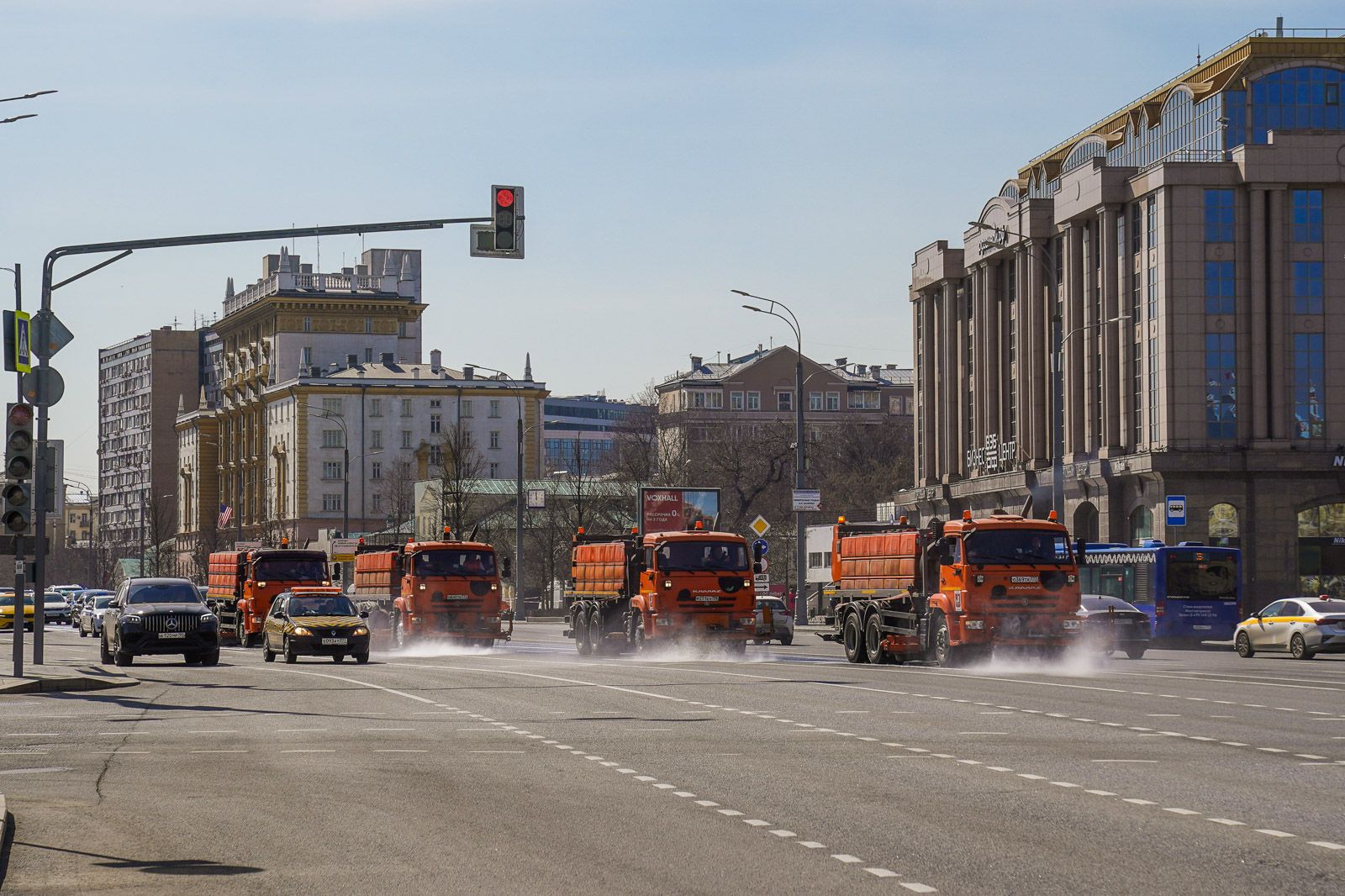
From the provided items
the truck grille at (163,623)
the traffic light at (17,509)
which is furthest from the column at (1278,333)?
the traffic light at (17,509)

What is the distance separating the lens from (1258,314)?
71.3 metres

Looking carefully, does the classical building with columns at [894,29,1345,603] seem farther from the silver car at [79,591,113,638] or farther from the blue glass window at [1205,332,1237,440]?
the silver car at [79,591,113,638]

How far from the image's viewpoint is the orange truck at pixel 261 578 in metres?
52.4

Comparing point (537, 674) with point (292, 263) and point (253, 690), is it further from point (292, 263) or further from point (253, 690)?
point (292, 263)

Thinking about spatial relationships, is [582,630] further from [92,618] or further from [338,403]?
[338,403]

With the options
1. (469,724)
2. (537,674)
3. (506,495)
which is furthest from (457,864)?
(506,495)

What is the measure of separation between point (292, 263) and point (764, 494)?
7030 centimetres

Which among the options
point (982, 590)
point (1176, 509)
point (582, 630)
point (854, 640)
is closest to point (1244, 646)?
point (854, 640)

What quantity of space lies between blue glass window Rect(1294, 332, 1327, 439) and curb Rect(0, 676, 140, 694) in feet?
170

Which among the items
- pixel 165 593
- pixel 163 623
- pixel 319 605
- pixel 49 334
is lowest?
pixel 163 623

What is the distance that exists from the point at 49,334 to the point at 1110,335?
52150mm

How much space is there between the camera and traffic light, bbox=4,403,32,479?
28297 millimetres

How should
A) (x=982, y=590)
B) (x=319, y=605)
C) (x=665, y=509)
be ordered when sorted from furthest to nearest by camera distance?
(x=665, y=509), (x=319, y=605), (x=982, y=590)

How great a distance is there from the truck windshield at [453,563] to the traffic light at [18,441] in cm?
1838
